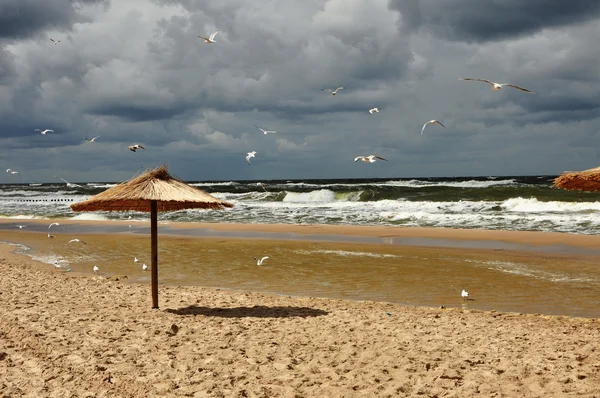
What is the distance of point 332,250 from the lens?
16.8 metres

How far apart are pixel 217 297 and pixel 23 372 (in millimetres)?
4448

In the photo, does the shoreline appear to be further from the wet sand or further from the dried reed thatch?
the dried reed thatch

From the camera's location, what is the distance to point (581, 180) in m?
6.60

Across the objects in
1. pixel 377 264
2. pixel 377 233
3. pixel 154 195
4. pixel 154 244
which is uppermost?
pixel 154 195

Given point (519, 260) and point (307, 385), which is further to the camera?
point (519, 260)

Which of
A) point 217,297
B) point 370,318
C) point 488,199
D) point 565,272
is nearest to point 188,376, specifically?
point 370,318

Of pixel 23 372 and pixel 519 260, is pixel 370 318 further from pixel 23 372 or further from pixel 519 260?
pixel 519 260

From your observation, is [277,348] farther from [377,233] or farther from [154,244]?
[377,233]

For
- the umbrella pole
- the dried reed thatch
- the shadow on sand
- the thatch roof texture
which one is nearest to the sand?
the shadow on sand

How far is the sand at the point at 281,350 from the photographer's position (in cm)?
528

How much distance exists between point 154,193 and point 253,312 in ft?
8.24

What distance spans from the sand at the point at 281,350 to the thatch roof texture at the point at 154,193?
5.65 ft

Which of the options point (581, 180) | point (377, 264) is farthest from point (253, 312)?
point (377, 264)

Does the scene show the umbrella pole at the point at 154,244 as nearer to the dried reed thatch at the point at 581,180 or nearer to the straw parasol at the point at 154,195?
the straw parasol at the point at 154,195
